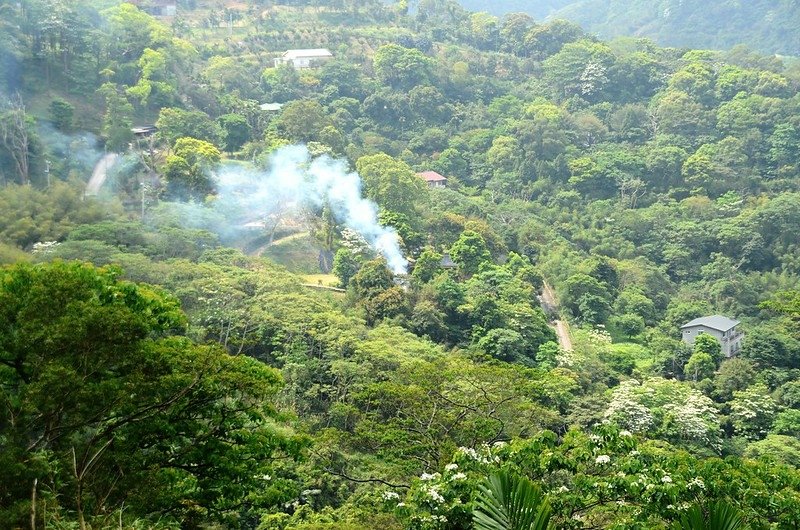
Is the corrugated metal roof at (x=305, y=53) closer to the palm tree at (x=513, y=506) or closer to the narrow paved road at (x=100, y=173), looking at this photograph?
the narrow paved road at (x=100, y=173)

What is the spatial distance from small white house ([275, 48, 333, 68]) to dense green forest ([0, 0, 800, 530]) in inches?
32.0

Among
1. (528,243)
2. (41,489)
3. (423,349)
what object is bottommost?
(528,243)

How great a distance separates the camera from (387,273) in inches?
910

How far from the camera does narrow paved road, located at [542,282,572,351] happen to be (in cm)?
2566

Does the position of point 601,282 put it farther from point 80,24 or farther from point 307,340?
point 80,24

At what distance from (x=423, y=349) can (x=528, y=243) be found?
548 inches

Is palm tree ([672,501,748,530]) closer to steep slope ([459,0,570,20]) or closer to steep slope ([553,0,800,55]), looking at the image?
steep slope ([553,0,800,55])

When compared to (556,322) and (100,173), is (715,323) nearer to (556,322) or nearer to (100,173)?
(556,322)

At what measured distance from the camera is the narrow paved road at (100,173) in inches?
995

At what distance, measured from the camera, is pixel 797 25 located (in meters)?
71.1

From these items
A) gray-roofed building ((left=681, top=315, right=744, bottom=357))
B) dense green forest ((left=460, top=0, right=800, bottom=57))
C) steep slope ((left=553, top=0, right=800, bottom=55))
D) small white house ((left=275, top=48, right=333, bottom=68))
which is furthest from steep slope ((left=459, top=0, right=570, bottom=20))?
gray-roofed building ((left=681, top=315, right=744, bottom=357))

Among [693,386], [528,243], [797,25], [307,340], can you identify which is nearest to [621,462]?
[307,340]

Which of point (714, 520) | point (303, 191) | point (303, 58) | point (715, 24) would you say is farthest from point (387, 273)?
point (715, 24)

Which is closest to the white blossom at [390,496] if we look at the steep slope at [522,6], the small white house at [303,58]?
the small white house at [303,58]
